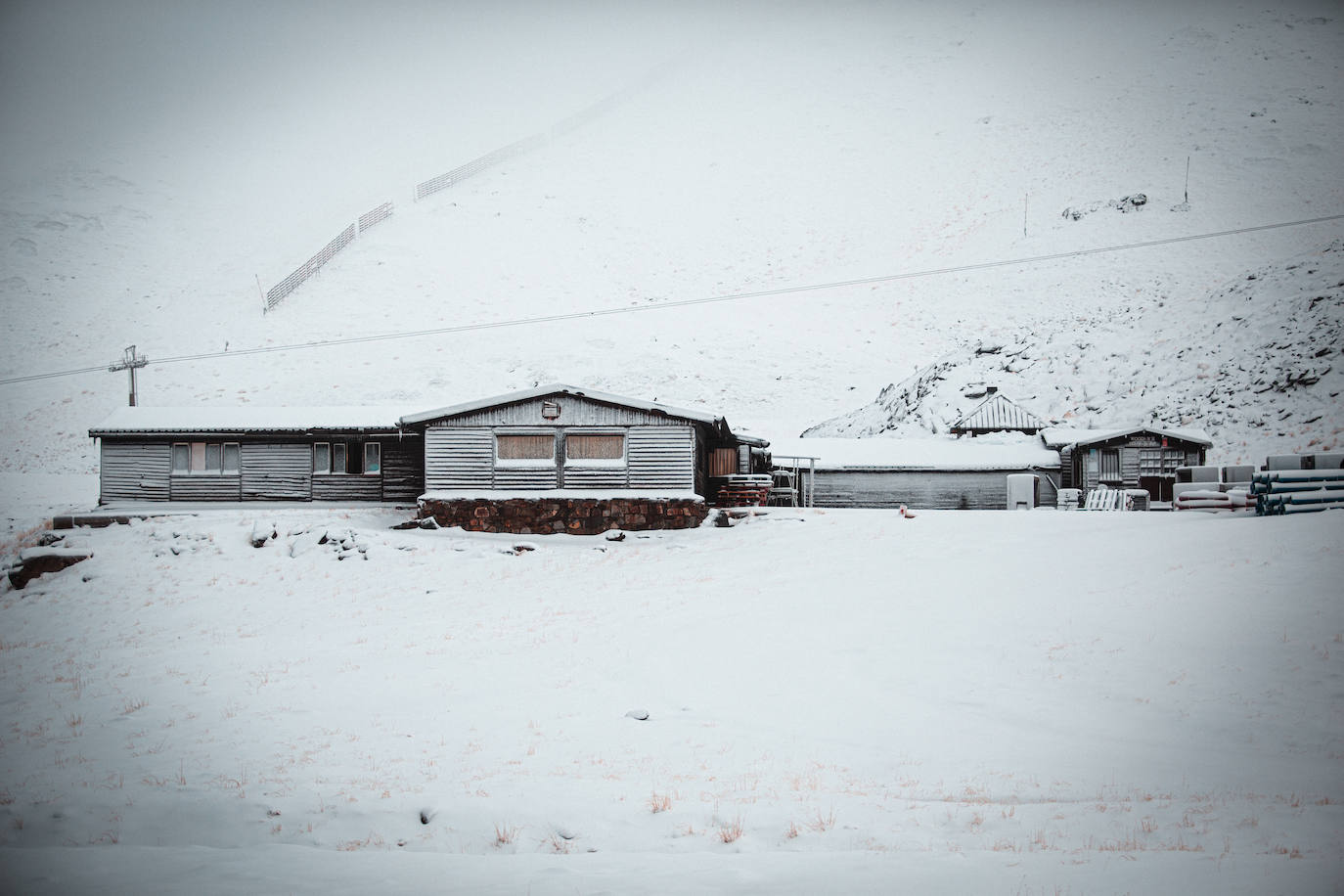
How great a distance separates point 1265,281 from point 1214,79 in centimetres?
5170

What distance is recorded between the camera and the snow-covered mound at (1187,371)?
142 ft

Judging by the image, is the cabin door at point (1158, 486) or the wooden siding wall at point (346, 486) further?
the cabin door at point (1158, 486)

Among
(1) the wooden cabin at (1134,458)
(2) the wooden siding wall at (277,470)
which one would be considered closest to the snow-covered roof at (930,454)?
(1) the wooden cabin at (1134,458)

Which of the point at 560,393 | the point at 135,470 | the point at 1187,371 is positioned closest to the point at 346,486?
the point at 135,470

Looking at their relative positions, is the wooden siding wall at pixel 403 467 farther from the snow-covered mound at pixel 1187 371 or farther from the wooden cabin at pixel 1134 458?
the wooden cabin at pixel 1134 458

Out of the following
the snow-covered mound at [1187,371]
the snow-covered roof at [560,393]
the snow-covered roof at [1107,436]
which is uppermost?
the snow-covered mound at [1187,371]

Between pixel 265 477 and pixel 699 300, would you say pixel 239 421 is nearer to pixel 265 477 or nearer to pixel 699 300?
pixel 265 477

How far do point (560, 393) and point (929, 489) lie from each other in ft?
68.1

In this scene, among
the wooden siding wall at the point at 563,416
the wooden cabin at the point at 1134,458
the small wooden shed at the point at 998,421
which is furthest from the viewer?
the small wooden shed at the point at 998,421

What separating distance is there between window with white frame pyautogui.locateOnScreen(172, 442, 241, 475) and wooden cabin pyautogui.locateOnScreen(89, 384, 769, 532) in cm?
4

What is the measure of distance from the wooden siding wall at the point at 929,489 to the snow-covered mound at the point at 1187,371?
1234cm

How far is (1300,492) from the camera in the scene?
885 inches

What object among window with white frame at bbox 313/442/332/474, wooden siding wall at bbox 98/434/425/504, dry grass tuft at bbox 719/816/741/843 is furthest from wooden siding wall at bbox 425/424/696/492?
dry grass tuft at bbox 719/816/741/843

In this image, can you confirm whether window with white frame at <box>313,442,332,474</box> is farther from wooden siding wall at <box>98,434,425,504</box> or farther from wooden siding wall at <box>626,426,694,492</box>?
wooden siding wall at <box>626,426,694,492</box>
